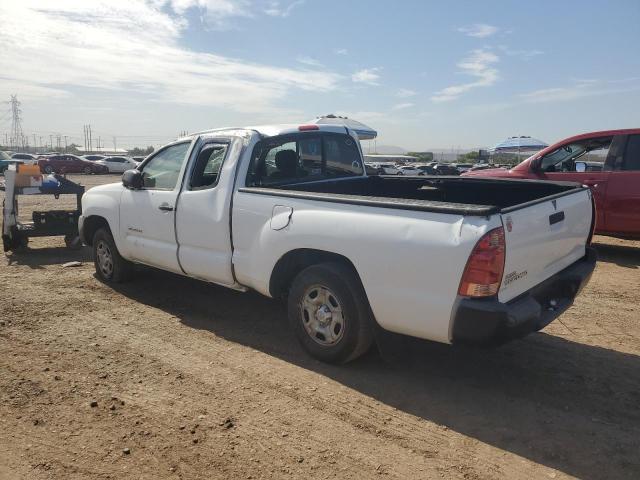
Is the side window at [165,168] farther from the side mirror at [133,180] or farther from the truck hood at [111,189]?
the truck hood at [111,189]

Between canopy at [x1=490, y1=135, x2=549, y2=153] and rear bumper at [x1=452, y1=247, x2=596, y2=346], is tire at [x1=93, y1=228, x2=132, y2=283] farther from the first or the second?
canopy at [x1=490, y1=135, x2=549, y2=153]

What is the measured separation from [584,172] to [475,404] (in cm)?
617

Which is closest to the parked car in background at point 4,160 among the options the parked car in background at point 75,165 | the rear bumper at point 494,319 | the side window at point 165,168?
the parked car in background at point 75,165

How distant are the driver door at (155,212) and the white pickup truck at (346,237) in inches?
0.8

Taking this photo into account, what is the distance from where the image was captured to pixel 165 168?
5.79 meters

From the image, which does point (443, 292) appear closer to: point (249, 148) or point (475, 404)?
point (475, 404)

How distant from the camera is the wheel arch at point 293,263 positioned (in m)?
4.10

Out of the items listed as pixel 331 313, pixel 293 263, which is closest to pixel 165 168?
pixel 293 263

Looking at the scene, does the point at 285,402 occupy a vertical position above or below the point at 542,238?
below

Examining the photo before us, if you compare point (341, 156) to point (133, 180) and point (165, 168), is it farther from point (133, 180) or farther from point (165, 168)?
point (133, 180)

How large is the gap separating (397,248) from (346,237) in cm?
44

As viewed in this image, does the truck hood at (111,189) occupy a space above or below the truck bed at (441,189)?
below

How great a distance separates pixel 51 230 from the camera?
28.7 ft

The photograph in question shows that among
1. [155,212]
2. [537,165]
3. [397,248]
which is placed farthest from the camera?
[537,165]
